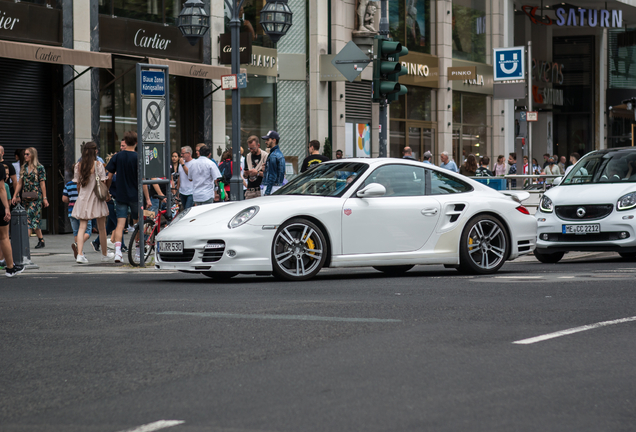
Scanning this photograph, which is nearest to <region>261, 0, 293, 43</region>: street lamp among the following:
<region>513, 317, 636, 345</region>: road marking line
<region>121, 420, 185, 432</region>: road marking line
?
A: <region>513, 317, 636, 345</region>: road marking line

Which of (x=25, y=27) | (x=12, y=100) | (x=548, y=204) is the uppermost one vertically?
(x=25, y=27)

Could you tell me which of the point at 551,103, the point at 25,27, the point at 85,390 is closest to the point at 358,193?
the point at 85,390

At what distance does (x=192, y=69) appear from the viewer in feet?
76.3

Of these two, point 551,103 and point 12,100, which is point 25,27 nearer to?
point 12,100

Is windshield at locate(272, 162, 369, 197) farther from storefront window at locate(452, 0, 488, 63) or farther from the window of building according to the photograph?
storefront window at locate(452, 0, 488, 63)

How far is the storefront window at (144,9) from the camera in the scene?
888 inches

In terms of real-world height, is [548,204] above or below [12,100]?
below

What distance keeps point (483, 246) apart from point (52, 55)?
11367mm

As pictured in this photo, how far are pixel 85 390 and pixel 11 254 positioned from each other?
24.2 feet

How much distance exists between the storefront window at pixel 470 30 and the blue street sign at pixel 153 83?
24579mm

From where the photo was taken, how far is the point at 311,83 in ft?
95.2

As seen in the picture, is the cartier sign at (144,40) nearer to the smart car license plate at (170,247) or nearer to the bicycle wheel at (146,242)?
the bicycle wheel at (146,242)

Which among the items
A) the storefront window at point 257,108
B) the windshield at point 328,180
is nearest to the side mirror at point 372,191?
the windshield at point 328,180

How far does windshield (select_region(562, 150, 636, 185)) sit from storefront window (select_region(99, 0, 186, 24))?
12.3m
